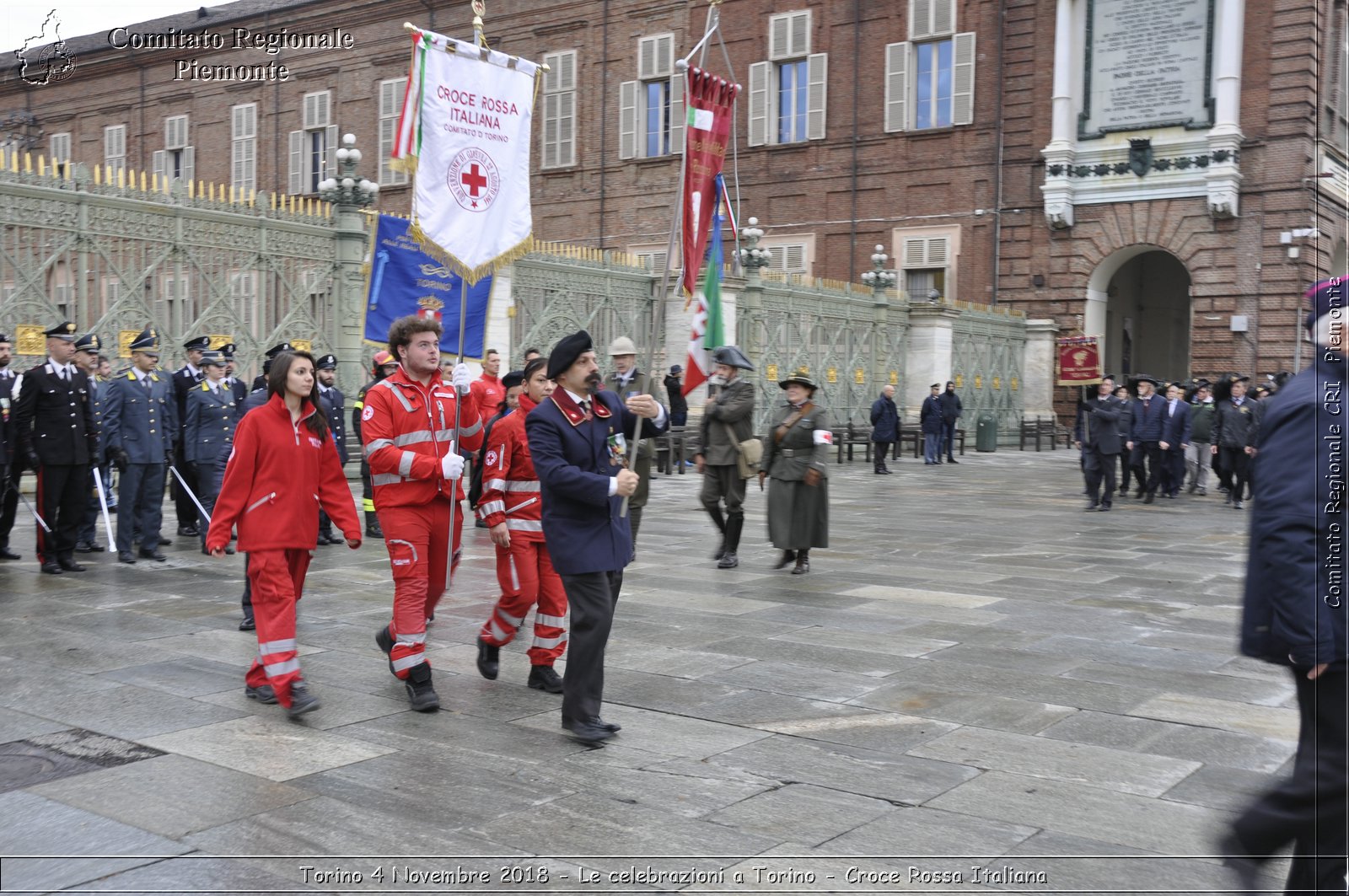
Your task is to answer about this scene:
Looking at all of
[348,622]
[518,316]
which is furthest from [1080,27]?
[348,622]

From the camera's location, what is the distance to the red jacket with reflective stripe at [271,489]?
5.89 m

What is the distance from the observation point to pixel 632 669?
266 inches

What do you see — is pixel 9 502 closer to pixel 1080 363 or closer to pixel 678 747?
pixel 678 747

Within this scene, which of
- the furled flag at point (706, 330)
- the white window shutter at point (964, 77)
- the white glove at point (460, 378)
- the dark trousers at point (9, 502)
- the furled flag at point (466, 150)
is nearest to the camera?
the white glove at point (460, 378)

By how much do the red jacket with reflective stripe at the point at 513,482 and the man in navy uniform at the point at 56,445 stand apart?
5.05m

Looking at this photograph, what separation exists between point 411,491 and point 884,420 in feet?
57.8

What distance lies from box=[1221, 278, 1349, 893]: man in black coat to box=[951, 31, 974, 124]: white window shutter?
2988cm

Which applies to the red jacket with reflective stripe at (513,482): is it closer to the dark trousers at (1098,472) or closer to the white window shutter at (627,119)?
the dark trousers at (1098,472)

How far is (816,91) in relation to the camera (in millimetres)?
33656

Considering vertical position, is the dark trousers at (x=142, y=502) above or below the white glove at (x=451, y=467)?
below

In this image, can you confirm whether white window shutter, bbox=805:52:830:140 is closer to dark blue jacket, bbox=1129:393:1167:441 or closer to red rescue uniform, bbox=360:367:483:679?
dark blue jacket, bbox=1129:393:1167:441

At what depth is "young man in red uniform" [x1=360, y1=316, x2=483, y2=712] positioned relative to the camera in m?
5.88

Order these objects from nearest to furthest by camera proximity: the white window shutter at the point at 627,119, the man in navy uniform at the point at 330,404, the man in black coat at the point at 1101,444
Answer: the man in navy uniform at the point at 330,404
the man in black coat at the point at 1101,444
the white window shutter at the point at 627,119

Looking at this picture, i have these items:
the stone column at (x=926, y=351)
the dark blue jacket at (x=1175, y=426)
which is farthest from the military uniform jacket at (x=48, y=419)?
the stone column at (x=926, y=351)
